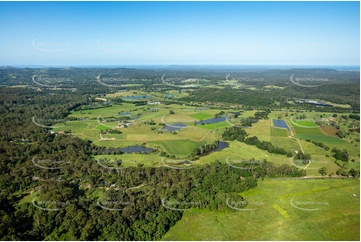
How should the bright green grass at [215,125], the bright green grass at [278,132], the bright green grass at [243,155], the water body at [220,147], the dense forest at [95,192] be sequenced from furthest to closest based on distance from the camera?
the bright green grass at [215,125] < the bright green grass at [278,132] < the water body at [220,147] < the bright green grass at [243,155] < the dense forest at [95,192]

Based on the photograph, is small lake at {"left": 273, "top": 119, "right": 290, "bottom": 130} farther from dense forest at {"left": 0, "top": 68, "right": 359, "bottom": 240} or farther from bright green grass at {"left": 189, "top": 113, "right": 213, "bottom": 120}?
bright green grass at {"left": 189, "top": 113, "right": 213, "bottom": 120}

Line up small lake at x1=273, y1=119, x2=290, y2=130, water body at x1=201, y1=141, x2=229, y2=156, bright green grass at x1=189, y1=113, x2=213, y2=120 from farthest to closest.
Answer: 1. bright green grass at x1=189, y1=113, x2=213, y2=120
2. small lake at x1=273, y1=119, x2=290, y2=130
3. water body at x1=201, y1=141, x2=229, y2=156

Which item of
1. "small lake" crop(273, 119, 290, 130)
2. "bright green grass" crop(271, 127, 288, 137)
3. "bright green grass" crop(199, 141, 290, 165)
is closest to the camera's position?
"bright green grass" crop(199, 141, 290, 165)

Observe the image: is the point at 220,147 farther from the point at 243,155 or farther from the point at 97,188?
the point at 97,188

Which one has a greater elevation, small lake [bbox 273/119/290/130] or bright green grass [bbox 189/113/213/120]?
small lake [bbox 273/119/290/130]

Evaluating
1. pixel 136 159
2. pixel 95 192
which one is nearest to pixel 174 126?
pixel 136 159

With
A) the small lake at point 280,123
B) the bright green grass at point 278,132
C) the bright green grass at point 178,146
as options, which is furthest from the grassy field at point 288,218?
the small lake at point 280,123

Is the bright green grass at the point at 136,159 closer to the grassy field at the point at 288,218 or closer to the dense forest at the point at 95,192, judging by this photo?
the dense forest at the point at 95,192

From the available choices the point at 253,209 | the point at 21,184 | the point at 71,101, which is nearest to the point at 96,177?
the point at 21,184

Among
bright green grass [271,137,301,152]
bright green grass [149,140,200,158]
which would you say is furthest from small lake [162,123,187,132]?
bright green grass [271,137,301,152]
